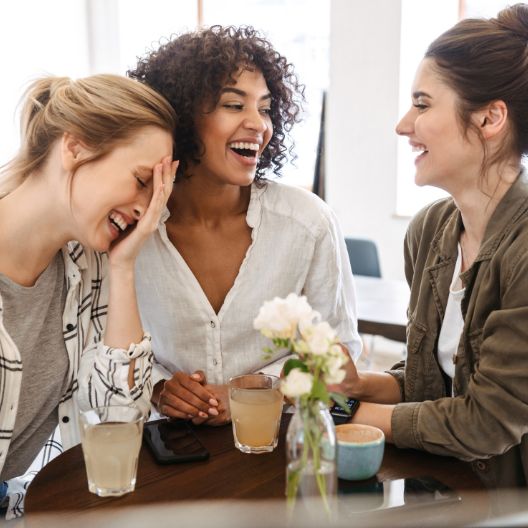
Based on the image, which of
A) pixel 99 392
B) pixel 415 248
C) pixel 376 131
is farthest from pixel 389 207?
pixel 99 392

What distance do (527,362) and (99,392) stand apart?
784 mm

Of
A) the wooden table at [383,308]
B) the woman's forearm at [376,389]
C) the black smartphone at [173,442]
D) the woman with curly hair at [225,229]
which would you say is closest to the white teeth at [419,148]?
the woman with curly hair at [225,229]

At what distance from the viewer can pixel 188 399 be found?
136 cm

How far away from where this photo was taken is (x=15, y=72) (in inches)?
209

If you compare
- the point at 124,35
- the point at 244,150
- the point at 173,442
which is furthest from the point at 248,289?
the point at 124,35

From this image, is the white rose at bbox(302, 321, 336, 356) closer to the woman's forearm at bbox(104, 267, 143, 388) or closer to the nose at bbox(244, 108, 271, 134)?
the woman's forearm at bbox(104, 267, 143, 388)

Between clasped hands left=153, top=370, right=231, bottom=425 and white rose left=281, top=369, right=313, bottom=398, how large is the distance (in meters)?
0.57

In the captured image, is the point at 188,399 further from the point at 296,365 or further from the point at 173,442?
the point at 296,365

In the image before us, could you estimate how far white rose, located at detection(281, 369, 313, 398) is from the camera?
764mm

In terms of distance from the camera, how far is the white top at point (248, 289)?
166cm

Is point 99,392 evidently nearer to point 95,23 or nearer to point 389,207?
point 389,207

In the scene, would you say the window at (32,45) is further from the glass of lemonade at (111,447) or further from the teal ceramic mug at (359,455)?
the teal ceramic mug at (359,455)

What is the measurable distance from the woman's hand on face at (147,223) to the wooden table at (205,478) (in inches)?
15.9

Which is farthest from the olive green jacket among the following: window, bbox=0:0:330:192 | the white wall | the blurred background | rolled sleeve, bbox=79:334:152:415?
window, bbox=0:0:330:192
